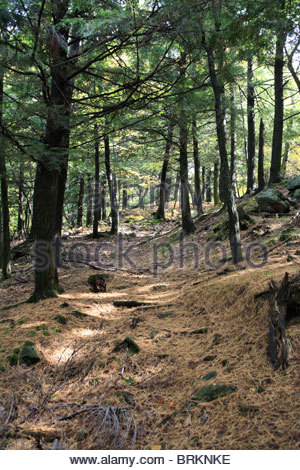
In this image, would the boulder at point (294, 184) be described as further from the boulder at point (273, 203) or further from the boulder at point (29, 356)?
the boulder at point (29, 356)

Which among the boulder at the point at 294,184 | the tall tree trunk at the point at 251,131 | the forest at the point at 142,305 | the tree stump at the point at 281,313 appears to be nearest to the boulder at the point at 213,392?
the forest at the point at 142,305

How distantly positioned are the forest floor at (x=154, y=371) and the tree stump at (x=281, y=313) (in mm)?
111

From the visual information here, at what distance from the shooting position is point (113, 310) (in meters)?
5.76

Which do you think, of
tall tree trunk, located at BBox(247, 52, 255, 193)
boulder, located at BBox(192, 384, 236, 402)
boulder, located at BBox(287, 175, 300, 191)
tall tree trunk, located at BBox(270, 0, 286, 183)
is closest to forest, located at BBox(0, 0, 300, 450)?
boulder, located at BBox(192, 384, 236, 402)

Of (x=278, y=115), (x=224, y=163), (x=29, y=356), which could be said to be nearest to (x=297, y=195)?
(x=278, y=115)

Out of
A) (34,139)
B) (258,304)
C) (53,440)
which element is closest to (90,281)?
(34,139)

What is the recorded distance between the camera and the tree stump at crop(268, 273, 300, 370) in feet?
10.00

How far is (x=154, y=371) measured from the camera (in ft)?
11.2

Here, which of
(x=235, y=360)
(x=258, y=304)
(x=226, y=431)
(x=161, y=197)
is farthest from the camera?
(x=161, y=197)

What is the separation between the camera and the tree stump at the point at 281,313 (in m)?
3.05

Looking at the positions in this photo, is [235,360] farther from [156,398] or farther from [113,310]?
[113,310]

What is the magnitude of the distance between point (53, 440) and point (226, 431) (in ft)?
4.59

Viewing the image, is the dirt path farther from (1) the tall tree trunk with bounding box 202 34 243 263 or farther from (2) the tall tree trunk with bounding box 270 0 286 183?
(2) the tall tree trunk with bounding box 270 0 286 183

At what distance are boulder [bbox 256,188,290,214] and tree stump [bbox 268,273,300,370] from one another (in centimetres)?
636
